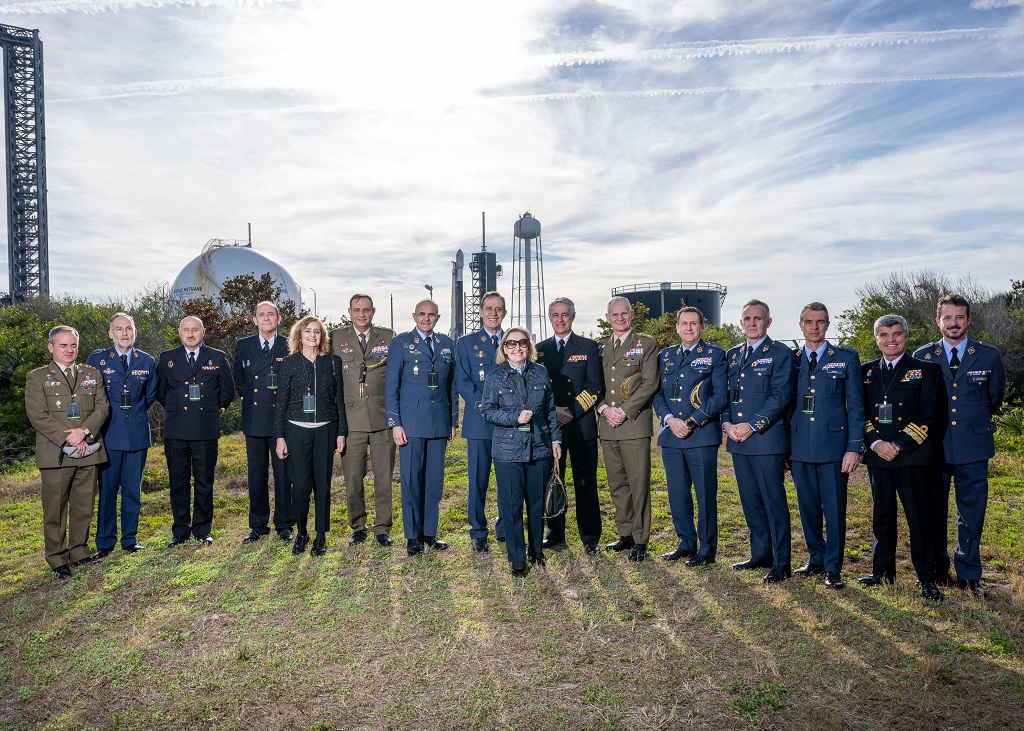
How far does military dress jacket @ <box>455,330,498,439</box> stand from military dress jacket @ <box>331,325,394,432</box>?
0.79 metres

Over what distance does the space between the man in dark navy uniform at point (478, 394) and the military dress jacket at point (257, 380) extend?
6.31ft

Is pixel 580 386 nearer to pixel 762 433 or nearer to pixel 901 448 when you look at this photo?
pixel 762 433

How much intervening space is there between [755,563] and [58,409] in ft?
20.2

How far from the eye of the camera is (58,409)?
6.37 metres

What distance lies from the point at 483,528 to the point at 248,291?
787 inches

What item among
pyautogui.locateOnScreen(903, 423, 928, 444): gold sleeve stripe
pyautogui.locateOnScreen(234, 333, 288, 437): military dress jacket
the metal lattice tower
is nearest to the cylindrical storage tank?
the metal lattice tower

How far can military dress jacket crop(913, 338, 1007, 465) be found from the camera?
5504 mm

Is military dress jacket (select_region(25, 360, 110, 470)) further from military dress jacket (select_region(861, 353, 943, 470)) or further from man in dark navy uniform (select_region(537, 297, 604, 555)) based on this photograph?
military dress jacket (select_region(861, 353, 943, 470))

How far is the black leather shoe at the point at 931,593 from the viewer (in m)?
5.20

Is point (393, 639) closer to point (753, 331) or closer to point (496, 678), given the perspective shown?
point (496, 678)

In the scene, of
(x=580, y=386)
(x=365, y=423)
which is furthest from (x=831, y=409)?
(x=365, y=423)

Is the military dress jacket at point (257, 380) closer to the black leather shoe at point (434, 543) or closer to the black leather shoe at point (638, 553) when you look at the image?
the black leather shoe at point (434, 543)

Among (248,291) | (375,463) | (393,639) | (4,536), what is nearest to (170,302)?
(248,291)

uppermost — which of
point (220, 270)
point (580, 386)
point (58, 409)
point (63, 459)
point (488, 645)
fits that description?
point (220, 270)
